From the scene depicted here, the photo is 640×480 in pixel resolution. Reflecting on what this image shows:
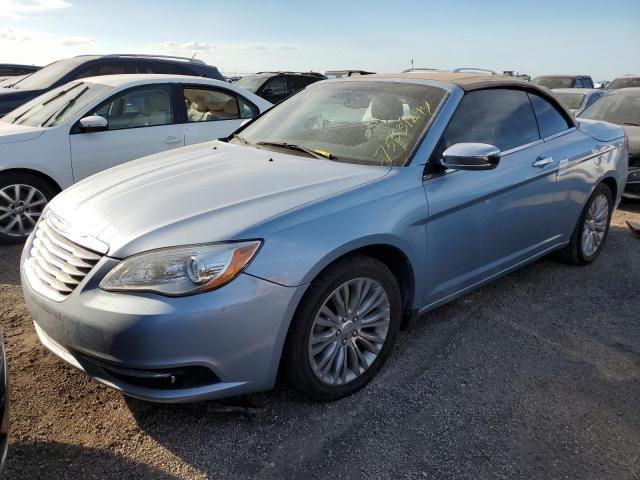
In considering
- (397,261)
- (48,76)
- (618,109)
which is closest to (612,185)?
(397,261)

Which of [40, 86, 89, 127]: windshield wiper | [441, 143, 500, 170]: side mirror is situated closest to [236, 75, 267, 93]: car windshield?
[40, 86, 89, 127]: windshield wiper

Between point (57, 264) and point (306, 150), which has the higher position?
point (306, 150)

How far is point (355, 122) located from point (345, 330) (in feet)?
4.51

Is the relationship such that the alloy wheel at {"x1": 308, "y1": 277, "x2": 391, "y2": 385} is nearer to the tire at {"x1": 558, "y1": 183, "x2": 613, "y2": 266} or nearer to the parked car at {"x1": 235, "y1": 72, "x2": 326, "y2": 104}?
the tire at {"x1": 558, "y1": 183, "x2": 613, "y2": 266}

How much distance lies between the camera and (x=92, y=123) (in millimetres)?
5188

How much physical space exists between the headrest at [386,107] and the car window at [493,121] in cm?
33

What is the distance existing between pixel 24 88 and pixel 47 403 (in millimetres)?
6285

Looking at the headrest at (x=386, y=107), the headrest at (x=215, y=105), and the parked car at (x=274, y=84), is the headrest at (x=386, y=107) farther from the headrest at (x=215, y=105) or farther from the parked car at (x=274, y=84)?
the parked car at (x=274, y=84)

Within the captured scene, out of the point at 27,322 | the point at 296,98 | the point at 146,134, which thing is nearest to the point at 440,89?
the point at 296,98

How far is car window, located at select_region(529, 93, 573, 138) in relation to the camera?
3939 mm

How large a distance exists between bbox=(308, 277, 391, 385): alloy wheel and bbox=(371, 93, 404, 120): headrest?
1.13m

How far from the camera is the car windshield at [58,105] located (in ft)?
17.6

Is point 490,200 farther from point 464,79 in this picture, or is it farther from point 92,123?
point 92,123

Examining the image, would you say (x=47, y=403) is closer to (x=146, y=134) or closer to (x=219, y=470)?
(x=219, y=470)
